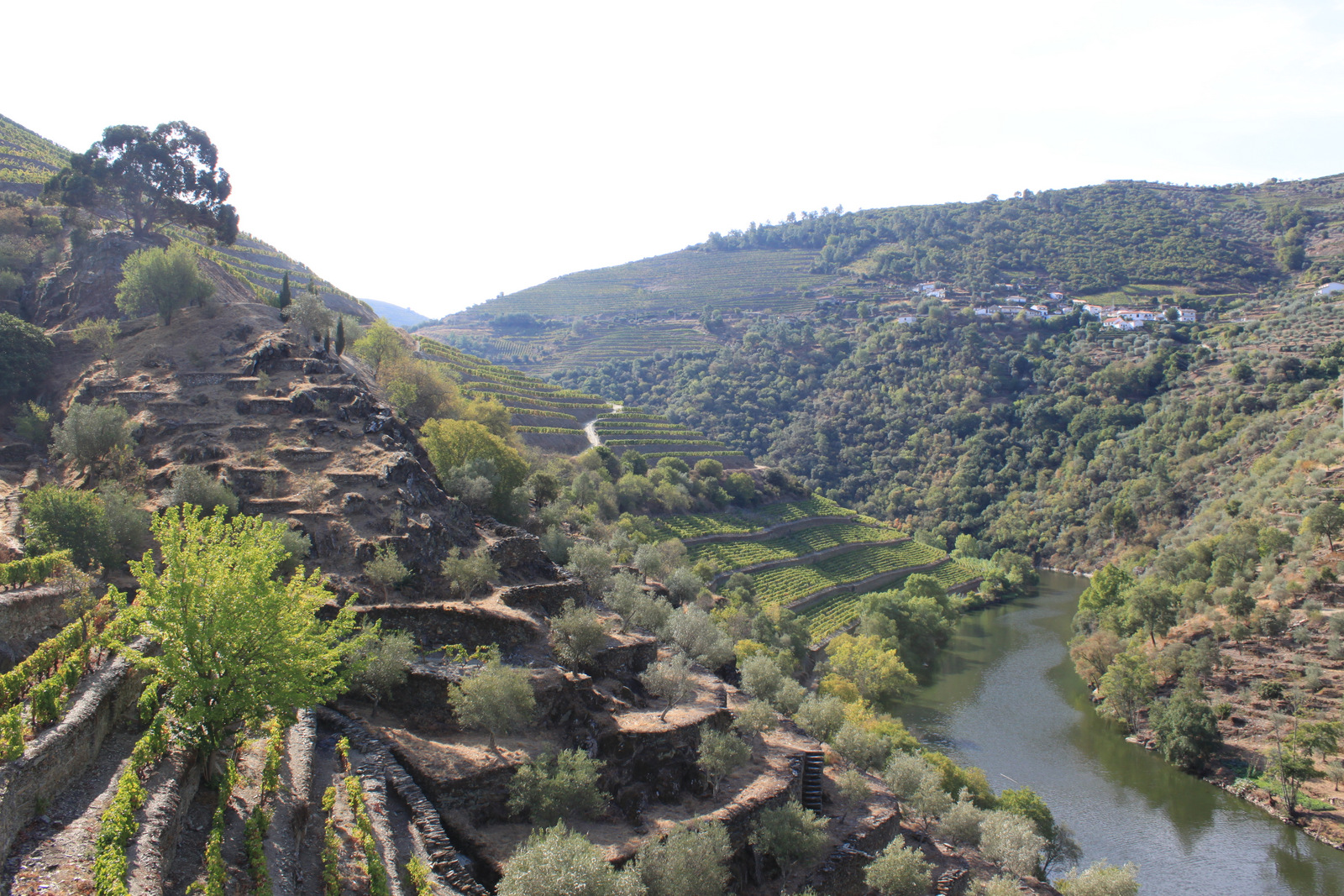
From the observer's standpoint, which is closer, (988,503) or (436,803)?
(436,803)

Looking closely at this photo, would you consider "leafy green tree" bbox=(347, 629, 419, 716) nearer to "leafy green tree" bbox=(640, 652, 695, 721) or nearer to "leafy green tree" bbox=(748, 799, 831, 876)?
"leafy green tree" bbox=(640, 652, 695, 721)

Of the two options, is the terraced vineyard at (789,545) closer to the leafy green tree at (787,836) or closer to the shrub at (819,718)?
the shrub at (819,718)

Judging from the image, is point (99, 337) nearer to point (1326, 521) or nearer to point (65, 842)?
point (65, 842)

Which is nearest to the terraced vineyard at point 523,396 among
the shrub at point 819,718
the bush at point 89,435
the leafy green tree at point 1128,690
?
the bush at point 89,435

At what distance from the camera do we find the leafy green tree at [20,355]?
3484 centimetres

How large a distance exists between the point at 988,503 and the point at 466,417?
82.9 metres

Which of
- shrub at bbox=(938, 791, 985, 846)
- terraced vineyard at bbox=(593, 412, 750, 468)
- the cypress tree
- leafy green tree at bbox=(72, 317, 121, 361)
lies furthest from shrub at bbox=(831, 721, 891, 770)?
terraced vineyard at bbox=(593, 412, 750, 468)

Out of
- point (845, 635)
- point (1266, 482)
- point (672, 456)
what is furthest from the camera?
point (672, 456)

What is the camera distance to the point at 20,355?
117 feet

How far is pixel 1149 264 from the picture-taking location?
492 feet

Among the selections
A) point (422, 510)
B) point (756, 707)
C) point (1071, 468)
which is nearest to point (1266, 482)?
point (1071, 468)

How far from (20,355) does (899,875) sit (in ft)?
147

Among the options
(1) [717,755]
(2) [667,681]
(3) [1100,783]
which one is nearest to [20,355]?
(2) [667,681]

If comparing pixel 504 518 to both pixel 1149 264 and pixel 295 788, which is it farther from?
pixel 1149 264
